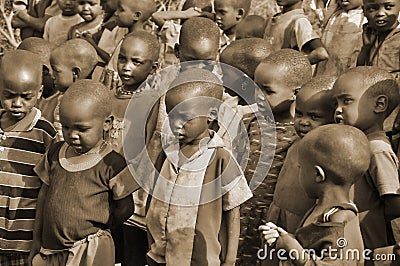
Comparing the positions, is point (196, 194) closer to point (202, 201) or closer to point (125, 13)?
point (202, 201)

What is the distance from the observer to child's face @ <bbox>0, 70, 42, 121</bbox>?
5301 mm

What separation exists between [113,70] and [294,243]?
2.96m

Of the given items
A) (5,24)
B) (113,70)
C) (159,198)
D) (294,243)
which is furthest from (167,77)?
(5,24)

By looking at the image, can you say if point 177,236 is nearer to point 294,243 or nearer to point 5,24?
point 294,243

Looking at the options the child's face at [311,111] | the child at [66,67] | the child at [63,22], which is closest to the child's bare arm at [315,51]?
the child's face at [311,111]

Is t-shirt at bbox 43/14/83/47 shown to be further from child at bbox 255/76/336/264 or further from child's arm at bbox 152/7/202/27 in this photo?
child at bbox 255/76/336/264

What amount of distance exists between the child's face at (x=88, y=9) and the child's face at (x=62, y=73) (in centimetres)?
117

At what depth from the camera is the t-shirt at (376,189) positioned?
4520 mm

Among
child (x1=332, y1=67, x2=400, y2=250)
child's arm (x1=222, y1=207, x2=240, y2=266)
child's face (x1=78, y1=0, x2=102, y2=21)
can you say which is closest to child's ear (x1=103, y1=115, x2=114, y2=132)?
child's arm (x1=222, y1=207, x2=240, y2=266)

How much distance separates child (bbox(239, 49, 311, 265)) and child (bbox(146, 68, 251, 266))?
59cm

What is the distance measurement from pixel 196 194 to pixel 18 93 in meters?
1.15

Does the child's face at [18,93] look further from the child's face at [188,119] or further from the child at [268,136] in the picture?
the child at [268,136]

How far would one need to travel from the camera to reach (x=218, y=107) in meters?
4.93

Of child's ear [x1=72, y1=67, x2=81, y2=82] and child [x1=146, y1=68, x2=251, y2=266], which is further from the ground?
→ child's ear [x1=72, y1=67, x2=81, y2=82]
